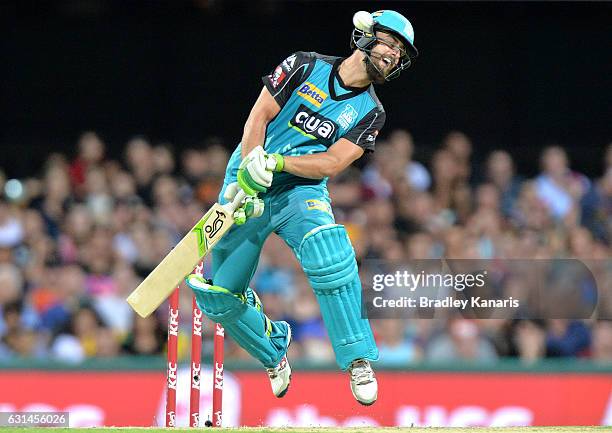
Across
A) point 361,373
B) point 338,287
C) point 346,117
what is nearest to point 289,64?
point 346,117

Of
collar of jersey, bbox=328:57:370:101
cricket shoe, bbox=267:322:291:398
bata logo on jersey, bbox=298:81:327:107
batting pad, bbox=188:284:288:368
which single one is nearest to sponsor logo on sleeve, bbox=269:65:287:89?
bata logo on jersey, bbox=298:81:327:107

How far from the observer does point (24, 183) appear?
1058 cm

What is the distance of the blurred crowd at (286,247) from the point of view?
8.96 meters

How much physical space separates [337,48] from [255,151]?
6.30m

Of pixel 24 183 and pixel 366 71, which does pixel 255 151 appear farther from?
pixel 24 183

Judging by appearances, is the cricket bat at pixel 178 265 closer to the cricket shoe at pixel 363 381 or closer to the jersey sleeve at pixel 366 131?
the jersey sleeve at pixel 366 131

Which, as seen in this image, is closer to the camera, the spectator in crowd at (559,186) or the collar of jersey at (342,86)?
the collar of jersey at (342,86)

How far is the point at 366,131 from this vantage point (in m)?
6.05

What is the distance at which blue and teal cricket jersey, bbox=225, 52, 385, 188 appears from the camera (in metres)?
6.07

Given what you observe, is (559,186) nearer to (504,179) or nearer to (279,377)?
(504,179)

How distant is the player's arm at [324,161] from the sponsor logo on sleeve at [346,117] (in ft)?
0.39

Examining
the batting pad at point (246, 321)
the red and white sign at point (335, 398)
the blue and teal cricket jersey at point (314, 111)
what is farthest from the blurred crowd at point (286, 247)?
the blue and teal cricket jersey at point (314, 111)

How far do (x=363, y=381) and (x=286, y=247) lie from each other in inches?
149

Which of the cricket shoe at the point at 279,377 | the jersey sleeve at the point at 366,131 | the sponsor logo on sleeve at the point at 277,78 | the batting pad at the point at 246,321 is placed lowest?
the cricket shoe at the point at 279,377
